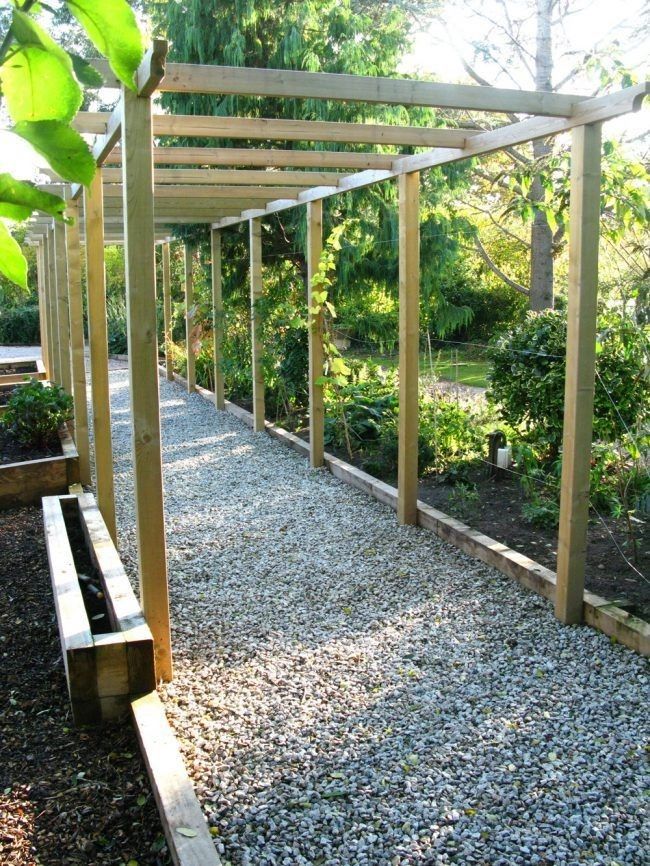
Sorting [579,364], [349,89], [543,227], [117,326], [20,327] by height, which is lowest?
[20,327]

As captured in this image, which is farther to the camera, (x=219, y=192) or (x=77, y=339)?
(x=219, y=192)

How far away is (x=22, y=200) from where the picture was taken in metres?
0.41

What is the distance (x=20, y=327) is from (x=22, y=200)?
28.3 meters

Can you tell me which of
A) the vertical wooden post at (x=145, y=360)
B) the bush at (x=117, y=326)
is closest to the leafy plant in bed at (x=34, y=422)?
the vertical wooden post at (x=145, y=360)

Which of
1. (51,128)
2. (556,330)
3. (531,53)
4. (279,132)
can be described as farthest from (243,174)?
(531,53)

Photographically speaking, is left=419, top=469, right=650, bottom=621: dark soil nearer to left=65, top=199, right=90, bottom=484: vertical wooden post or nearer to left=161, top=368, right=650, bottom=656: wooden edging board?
left=161, top=368, right=650, bottom=656: wooden edging board

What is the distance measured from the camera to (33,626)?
146 inches

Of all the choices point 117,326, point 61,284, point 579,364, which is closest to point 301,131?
point 579,364

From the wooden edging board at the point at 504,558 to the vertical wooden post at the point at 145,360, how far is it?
6.53 ft

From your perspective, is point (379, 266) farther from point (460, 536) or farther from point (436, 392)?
point (460, 536)

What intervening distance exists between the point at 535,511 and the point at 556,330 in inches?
66.8

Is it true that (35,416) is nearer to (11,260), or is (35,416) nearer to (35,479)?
(35,479)

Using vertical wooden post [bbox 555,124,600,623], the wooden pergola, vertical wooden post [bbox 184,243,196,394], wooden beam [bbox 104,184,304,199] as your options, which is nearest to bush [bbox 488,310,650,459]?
the wooden pergola

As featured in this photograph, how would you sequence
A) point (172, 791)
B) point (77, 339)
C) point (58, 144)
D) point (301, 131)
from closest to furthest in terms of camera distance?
point (58, 144)
point (172, 791)
point (301, 131)
point (77, 339)
